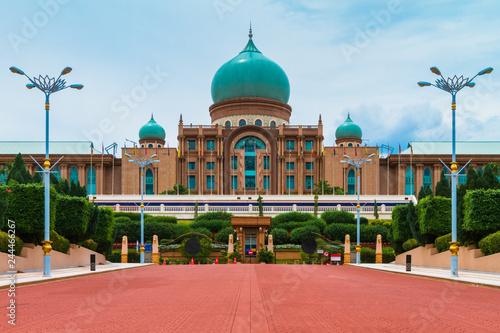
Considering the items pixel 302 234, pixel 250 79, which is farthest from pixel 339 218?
pixel 250 79

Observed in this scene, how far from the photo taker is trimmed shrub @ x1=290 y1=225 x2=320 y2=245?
4820 centimetres

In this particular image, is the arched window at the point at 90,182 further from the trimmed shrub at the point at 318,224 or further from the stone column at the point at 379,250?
the stone column at the point at 379,250

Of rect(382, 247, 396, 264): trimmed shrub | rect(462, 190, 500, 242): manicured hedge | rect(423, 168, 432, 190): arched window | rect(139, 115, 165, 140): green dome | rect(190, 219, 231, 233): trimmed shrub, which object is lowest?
rect(382, 247, 396, 264): trimmed shrub

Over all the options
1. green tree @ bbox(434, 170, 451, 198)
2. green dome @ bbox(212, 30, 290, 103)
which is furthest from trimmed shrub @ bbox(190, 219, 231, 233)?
green dome @ bbox(212, 30, 290, 103)

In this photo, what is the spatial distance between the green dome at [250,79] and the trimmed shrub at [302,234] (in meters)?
42.7

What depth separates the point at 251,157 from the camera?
3388 inches

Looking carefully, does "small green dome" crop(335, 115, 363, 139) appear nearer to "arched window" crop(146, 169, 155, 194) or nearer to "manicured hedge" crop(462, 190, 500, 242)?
"arched window" crop(146, 169, 155, 194)

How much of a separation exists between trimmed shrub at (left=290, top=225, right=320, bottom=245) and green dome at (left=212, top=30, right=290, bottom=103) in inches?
1682

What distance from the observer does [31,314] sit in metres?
9.63

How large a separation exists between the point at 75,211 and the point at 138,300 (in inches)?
882

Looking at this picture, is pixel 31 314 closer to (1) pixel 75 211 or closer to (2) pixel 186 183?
(1) pixel 75 211

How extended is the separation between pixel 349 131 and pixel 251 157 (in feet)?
59.9

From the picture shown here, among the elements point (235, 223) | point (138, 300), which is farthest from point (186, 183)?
point (138, 300)

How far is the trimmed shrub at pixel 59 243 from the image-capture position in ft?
100
